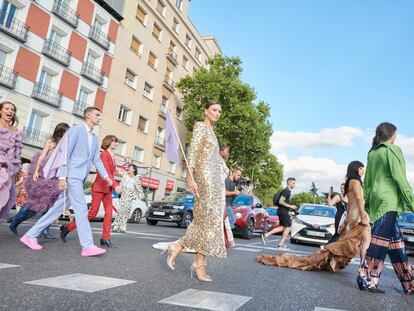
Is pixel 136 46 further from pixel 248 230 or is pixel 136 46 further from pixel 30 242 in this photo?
pixel 30 242

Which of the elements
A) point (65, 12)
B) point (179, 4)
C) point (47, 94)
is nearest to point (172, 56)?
point (179, 4)

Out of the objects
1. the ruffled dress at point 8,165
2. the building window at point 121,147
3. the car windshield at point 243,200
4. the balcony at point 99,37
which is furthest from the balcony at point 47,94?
the ruffled dress at point 8,165

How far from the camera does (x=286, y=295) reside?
3424mm

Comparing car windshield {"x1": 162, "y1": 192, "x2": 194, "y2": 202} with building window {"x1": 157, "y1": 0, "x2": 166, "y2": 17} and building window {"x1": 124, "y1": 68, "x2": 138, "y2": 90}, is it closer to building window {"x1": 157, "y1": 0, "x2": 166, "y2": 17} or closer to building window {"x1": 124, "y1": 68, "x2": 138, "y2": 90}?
building window {"x1": 124, "y1": 68, "x2": 138, "y2": 90}

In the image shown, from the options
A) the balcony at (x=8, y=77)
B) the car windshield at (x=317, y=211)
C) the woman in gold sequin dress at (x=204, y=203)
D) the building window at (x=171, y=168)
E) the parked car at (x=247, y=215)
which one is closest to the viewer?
the woman in gold sequin dress at (x=204, y=203)

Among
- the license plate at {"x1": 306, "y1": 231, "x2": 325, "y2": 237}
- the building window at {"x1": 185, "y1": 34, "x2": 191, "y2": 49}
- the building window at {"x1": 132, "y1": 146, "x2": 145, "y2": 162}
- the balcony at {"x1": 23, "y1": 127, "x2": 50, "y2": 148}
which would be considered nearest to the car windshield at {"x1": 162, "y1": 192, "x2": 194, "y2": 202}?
the license plate at {"x1": 306, "y1": 231, "x2": 325, "y2": 237}

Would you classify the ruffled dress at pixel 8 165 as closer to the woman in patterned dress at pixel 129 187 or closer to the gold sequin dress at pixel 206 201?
the gold sequin dress at pixel 206 201

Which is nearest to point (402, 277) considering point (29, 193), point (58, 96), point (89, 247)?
point (89, 247)

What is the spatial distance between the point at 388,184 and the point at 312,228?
25.3 feet

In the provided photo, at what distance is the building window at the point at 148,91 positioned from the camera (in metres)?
32.1

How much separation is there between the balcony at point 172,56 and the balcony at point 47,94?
44.7 feet

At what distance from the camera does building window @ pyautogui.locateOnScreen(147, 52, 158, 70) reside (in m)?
32.4

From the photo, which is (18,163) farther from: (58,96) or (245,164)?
(245,164)

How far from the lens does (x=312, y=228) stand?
459 inches
